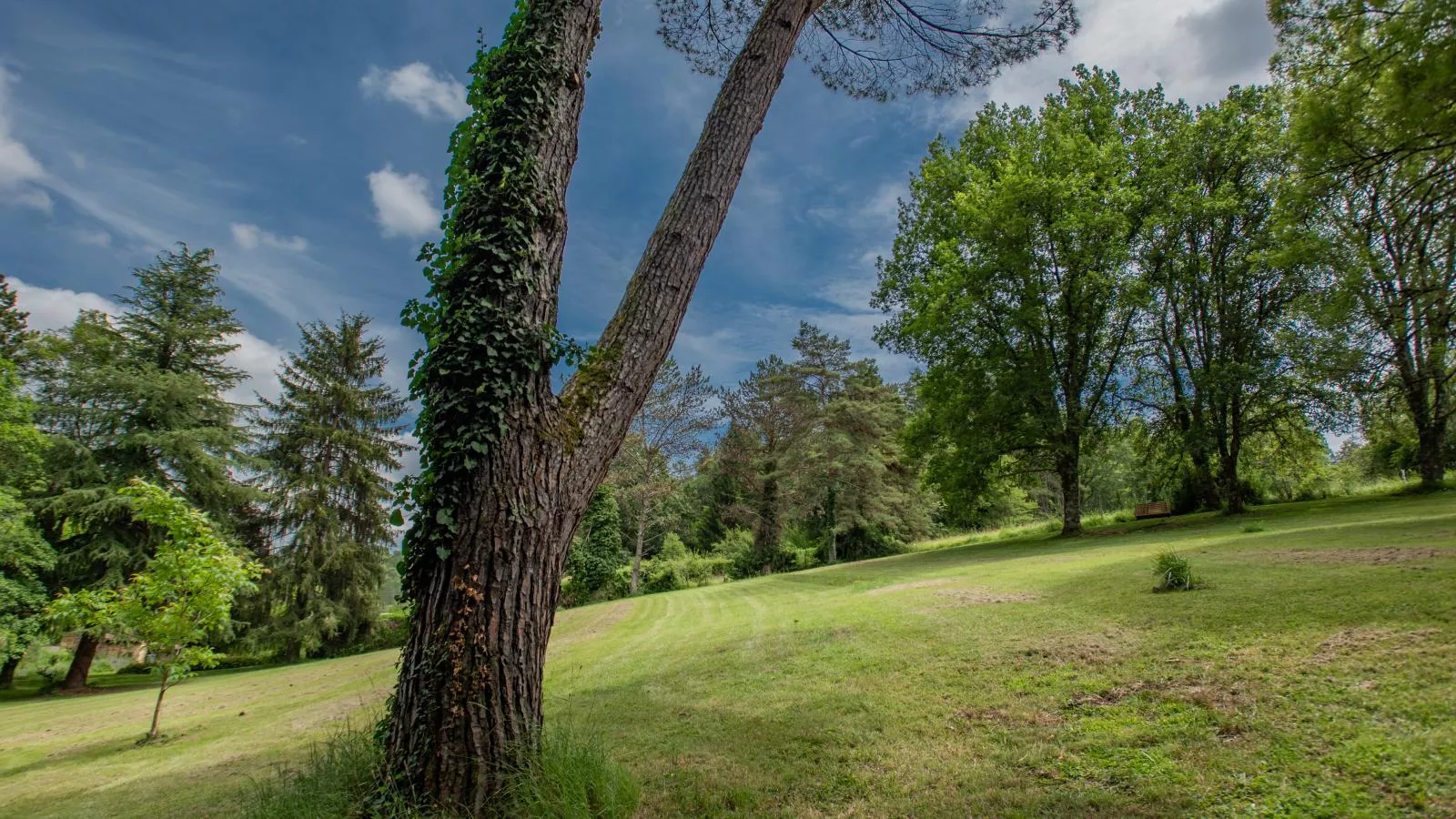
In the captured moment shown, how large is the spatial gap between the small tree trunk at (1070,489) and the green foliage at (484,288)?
749 inches

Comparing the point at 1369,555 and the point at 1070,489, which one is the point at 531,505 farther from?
the point at 1070,489

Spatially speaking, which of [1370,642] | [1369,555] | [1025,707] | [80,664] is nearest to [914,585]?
[1369,555]

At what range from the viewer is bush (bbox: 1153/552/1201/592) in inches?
249

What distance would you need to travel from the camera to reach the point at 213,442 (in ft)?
61.7

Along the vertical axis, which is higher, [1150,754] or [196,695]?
[1150,754]

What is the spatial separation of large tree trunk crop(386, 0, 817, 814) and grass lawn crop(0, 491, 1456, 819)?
76 centimetres

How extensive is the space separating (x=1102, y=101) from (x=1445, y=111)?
1707 centimetres

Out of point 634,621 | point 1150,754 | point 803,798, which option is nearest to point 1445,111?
point 1150,754

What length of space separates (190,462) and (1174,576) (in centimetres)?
2560

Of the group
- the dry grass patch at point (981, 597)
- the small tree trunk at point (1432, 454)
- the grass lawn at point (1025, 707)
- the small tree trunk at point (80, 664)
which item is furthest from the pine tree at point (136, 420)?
the small tree trunk at point (1432, 454)

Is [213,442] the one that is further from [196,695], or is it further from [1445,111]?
[1445,111]

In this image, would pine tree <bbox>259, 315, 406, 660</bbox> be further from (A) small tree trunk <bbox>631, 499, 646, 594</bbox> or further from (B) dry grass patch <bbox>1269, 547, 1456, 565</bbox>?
(B) dry grass patch <bbox>1269, 547, 1456, 565</bbox>

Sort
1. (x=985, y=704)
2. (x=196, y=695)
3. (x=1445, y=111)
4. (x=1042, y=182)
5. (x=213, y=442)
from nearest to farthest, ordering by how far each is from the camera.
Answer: (x=985, y=704), (x=1445, y=111), (x=196, y=695), (x=1042, y=182), (x=213, y=442)

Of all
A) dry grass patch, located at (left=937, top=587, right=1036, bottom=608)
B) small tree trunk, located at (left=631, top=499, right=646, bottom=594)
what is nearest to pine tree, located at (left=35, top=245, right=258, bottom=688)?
small tree trunk, located at (left=631, top=499, right=646, bottom=594)
